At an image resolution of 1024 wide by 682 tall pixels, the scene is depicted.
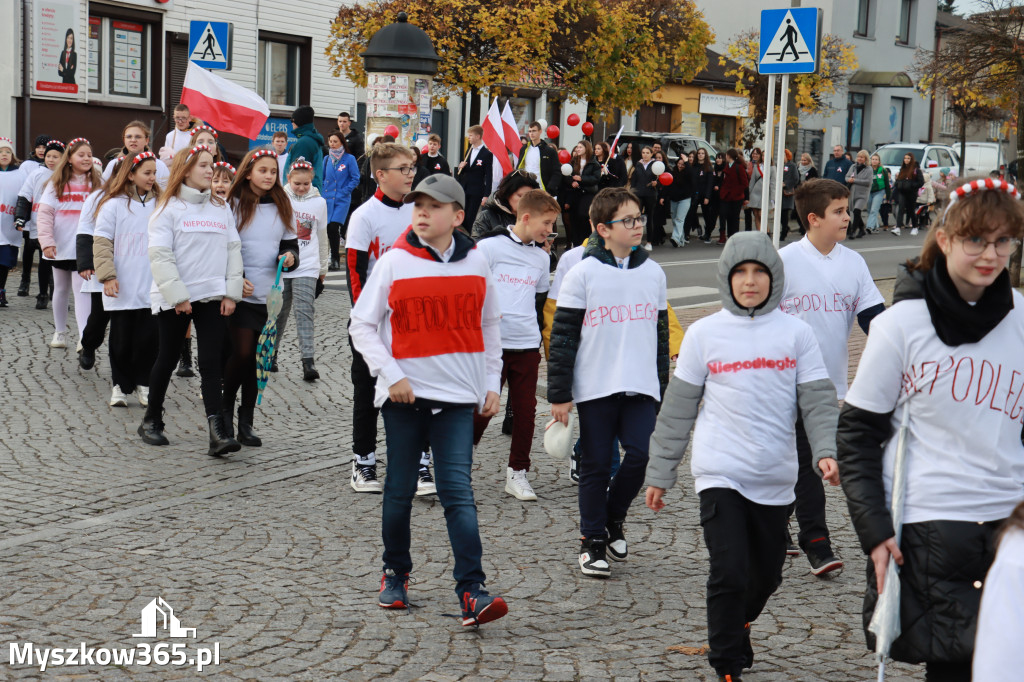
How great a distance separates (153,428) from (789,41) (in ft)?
21.2

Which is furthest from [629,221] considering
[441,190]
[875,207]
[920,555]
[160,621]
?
[875,207]

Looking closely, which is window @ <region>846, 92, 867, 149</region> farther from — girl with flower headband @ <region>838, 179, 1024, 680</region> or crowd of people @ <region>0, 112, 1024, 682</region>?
girl with flower headband @ <region>838, 179, 1024, 680</region>

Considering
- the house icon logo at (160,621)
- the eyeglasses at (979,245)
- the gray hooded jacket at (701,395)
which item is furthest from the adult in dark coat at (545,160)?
the eyeglasses at (979,245)

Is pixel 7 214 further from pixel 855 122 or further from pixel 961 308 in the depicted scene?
pixel 855 122

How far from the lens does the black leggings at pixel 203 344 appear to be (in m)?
7.79

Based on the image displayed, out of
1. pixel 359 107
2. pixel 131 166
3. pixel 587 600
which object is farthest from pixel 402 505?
pixel 359 107

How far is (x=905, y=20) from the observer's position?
50.1 meters

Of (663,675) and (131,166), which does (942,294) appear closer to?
(663,675)

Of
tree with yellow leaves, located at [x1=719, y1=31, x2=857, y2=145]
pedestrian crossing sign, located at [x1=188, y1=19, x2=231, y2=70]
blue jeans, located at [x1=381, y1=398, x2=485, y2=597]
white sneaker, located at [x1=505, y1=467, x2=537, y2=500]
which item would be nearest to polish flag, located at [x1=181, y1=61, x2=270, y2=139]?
pedestrian crossing sign, located at [x1=188, y1=19, x2=231, y2=70]

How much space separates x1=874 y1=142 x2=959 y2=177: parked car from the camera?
32.9 m

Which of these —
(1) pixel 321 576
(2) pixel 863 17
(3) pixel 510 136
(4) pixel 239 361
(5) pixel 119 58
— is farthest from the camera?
(2) pixel 863 17

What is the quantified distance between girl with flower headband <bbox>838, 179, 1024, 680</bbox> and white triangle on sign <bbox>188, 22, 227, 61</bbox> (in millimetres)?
13483

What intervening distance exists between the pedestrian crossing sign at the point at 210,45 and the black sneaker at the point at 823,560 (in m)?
11.7

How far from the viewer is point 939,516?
3.26m
